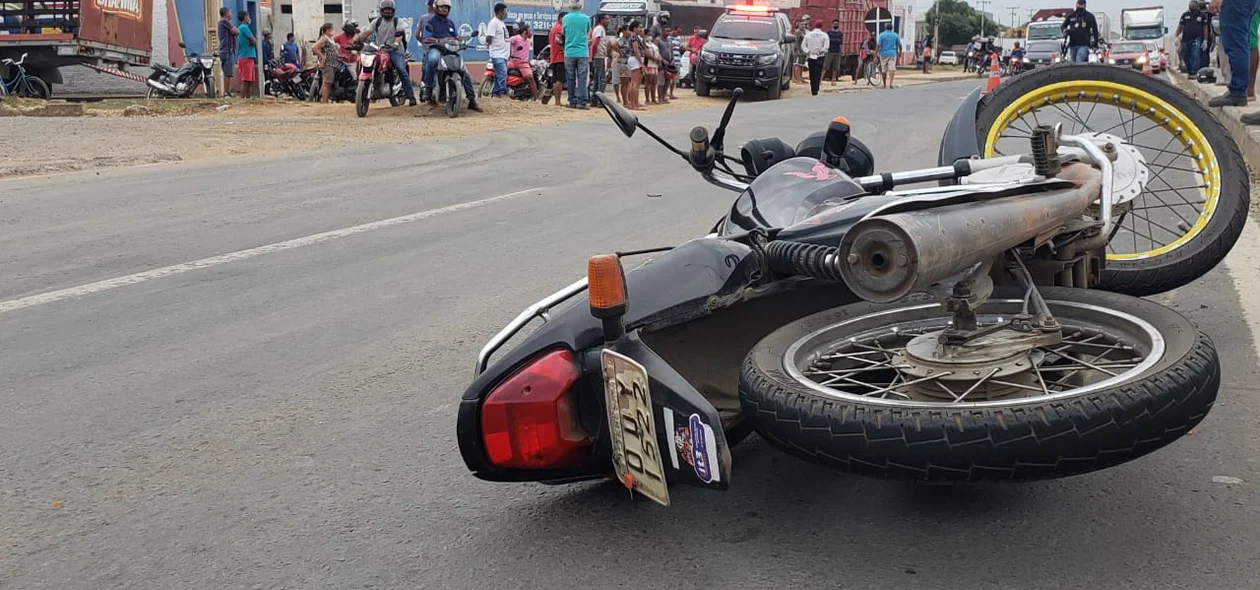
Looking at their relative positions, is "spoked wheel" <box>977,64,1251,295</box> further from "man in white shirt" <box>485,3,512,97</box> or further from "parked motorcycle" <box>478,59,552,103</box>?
"parked motorcycle" <box>478,59,552,103</box>

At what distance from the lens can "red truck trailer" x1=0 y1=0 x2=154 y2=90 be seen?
21.6m

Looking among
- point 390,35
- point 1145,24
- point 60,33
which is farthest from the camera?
point 1145,24

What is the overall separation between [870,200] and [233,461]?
1982 mm

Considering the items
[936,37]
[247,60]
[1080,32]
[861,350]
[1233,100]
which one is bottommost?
[861,350]

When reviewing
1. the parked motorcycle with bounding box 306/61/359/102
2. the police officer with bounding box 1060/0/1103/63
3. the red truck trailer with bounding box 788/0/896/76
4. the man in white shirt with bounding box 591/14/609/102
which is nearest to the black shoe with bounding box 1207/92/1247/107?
the man in white shirt with bounding box 591/14/609/102

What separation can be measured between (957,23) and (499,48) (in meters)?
105

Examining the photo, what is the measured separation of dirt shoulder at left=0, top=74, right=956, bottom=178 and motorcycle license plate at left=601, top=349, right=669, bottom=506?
10.0 metres

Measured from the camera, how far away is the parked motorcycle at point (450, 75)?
17.2m

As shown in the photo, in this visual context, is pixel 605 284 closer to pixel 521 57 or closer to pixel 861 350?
pixel 861 350

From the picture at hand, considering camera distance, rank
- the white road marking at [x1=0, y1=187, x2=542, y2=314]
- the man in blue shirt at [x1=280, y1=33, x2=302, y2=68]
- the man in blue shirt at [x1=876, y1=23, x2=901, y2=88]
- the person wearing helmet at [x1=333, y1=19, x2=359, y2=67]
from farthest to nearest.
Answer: the man in blue shirt at [x1=876, y1=23, x2=901, y2=88] < the man in blue shirt at [x1=280, y1=33, x2=302, y2=68] < the person wearing helmet at [x1=333, y1=19, x2=359, y2=67] < the white road marking at [x1=0, y1=187, x2=542, y2=314]

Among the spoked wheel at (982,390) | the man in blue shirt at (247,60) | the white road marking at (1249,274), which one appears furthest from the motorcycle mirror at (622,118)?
the man in blue shirt at (247,60)

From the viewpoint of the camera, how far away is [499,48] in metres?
21.9

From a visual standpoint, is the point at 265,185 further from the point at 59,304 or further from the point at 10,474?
the point at 10,474

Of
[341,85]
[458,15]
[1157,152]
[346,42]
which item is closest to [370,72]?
Result: [346,42]
